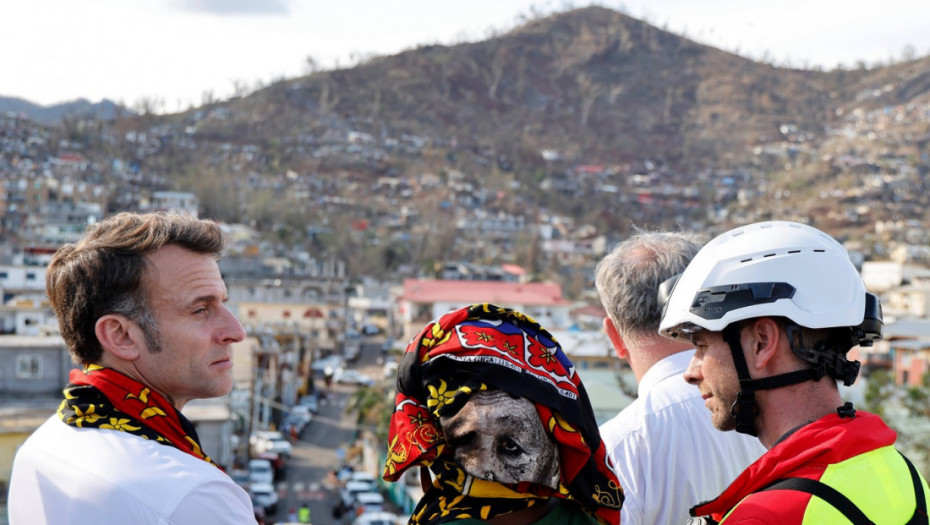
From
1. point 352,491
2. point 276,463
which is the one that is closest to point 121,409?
point 352,491

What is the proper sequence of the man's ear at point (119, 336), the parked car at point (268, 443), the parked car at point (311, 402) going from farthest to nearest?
1. the parked car at point (311, 402)
2. the parked car at point (268, 443)
3. the man's ear at point (119, 336)

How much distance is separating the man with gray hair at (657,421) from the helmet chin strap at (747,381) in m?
0.62

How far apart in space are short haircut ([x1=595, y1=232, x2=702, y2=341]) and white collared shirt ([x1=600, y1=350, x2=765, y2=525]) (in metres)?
0.17

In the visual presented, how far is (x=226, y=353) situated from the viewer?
2.21 m

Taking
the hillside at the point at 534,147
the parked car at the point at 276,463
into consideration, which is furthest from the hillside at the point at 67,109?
the parked car at the point at 276,463

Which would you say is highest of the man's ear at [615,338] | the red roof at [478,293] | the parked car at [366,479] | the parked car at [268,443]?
the man's ear at [615,338]

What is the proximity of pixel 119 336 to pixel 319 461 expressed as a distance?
24918 mm

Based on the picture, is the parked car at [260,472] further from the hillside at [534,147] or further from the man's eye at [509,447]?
the hillside at [534,147]

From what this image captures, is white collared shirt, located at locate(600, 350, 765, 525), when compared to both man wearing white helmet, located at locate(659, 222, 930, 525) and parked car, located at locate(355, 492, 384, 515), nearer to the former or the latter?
man wearing white helmet, located at locate(659, 222, 930, 525)

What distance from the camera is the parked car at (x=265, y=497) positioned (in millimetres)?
19469

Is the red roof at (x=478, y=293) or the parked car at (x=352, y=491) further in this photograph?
the red roof at (x=478, y=293)

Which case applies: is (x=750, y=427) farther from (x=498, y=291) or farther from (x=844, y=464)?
(x=498, y=291)

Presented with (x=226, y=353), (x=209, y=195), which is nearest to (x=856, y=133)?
(x=209, y=195)

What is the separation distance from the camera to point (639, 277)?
2535 mm
